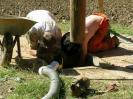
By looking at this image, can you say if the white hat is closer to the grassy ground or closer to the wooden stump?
the wooden stump

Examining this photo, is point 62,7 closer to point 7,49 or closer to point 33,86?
point 7,49

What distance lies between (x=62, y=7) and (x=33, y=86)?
5.47 meters

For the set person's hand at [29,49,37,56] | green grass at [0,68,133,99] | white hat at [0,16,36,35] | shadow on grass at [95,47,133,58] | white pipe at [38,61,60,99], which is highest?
white hat at [0,16,36,35]

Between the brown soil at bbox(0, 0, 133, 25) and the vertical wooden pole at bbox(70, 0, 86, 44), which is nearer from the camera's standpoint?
the vertical wooden pole at bbox(70, 0, 86, 44)

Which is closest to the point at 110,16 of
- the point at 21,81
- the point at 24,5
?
the point at 24,5

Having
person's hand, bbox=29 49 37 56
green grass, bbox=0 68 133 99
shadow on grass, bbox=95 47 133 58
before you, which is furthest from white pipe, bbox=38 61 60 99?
shadow on grass, bbox=95 47 133 58

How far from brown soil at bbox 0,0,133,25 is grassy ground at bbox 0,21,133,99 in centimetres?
430

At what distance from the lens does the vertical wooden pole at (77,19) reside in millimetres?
6453

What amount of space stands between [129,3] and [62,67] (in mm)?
4507

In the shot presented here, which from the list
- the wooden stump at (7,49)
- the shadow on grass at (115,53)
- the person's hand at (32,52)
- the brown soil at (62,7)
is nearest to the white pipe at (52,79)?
the wooden stump at (7,49)

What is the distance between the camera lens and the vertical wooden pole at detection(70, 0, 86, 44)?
21.2ft

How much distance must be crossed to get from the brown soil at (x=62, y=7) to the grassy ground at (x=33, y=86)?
4.30m

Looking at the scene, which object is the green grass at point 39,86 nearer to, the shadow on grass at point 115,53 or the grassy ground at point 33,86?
the grassy ground at point 33,86

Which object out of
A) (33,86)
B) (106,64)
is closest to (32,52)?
(106,64)
